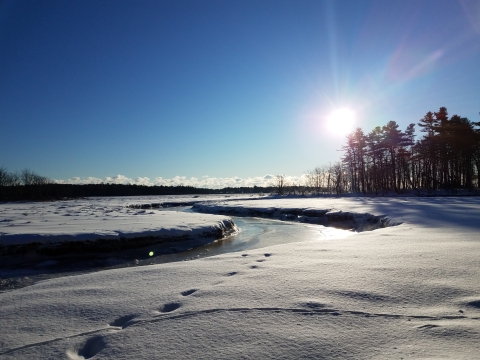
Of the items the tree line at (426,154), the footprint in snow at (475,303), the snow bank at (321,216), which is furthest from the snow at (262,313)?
the tree line at (426,154)

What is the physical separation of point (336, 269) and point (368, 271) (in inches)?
13.2

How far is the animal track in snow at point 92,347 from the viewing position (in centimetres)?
167

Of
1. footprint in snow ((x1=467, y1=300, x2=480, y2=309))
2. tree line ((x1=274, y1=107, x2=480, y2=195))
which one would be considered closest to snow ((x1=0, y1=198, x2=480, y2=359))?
footprint in snow ((x1=467, y1=300, x2=480, y2=309))

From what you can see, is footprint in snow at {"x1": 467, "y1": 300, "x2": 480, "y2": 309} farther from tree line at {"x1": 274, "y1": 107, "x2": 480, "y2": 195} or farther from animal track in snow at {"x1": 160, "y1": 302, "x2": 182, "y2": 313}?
tree line at {"x1": 274, "y1": 107, "x2": 480, "y2": 195}

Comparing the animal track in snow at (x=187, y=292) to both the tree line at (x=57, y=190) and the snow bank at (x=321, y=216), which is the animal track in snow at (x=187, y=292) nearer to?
the snow bank at (x=321, y=216)

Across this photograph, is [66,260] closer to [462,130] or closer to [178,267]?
[178,267]

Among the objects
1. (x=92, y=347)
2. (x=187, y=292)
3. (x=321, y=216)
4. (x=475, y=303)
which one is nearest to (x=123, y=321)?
(x=92, y=347)

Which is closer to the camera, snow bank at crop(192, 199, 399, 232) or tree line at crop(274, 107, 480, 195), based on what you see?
snow bank at crop(192, 199, 399, 232)

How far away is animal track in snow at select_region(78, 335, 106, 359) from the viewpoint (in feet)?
5.48

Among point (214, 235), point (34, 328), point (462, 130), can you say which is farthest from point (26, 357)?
point (462, 130)

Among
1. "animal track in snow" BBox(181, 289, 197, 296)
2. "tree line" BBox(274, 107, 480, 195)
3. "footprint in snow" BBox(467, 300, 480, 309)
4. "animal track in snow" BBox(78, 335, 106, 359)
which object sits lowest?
"animal track in snow" BBox(181, 289, 197, 296)

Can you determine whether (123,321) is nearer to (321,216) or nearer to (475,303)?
(475,303)

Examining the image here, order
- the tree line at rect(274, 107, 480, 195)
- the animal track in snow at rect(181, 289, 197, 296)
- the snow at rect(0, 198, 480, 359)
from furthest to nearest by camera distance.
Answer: the tree line at rect(274, 107, 480, 195)
the animal track in snow at rect(181, 289, 197, 296)
the snow at rect(0, 198, 480, 359)

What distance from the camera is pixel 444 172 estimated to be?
32.6 meters
